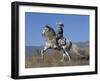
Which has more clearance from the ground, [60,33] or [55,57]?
[60,33]

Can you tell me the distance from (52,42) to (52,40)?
0.4 inches

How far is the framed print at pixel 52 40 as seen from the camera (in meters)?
1.38

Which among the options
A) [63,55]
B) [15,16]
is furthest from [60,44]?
[15,16]

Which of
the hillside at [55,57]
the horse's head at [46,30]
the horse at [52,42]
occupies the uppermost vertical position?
the horse's head at [46,30]

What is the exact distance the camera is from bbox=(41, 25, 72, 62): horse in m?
1.45

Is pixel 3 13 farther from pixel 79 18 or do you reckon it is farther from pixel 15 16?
pixel 79 18

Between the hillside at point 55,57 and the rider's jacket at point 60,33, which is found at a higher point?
the rider's jacket at point 60,33

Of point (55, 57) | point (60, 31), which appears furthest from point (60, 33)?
point (55, 57)

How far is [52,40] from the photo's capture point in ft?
4.82

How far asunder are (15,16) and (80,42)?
40cm

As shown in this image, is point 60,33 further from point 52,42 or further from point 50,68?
point 50,68

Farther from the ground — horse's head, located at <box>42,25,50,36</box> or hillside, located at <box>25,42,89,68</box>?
horse's head, located at <box>42,25,50,36</box>

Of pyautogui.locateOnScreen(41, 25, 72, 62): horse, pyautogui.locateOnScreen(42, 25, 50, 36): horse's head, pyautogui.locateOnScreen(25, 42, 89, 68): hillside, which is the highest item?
pyautogui.locateOnScreen(42, 25, 50, 36): horse's head

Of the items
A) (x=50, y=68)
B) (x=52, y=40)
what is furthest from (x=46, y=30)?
(x=50, y=68)
